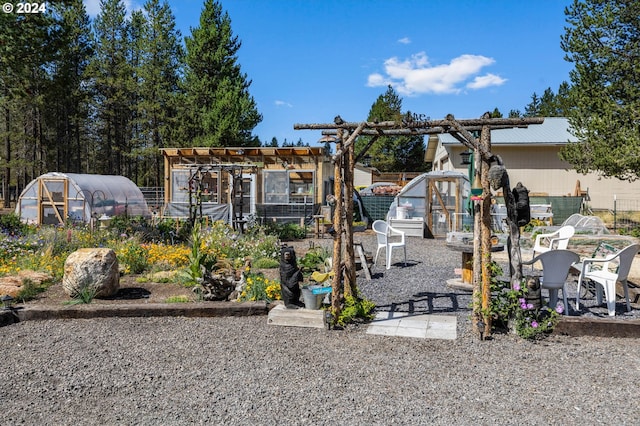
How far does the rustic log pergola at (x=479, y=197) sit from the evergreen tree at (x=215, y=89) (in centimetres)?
2400

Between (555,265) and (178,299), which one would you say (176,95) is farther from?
(555,265)

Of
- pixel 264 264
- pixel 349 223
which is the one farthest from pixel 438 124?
pixel 264 264

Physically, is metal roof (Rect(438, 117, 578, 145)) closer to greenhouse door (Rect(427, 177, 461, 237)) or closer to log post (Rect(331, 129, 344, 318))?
greenhouse door (Rect(427, 177, 461, 237))

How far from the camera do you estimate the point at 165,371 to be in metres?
4.52

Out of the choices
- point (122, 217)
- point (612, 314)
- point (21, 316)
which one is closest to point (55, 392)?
point (21, 316)

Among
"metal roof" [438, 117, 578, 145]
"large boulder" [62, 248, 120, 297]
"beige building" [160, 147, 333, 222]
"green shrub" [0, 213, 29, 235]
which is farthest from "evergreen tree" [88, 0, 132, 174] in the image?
"large boulder" [62, 248, 120, 297]

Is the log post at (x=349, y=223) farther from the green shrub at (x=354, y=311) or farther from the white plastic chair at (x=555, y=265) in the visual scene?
the white plastic chair at (x=555, y=265)

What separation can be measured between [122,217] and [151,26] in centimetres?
2489

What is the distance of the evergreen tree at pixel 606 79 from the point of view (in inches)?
598

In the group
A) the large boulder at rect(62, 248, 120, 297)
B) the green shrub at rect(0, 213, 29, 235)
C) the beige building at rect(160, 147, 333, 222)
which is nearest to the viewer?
the large boulder at rect(62, 248, 120, 297)

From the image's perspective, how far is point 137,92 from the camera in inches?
1364

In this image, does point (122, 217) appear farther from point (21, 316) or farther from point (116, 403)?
point (116, 403)

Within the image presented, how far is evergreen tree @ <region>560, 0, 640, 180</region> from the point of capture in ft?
49.8

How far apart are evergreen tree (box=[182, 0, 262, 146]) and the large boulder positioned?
2263 centimetres
